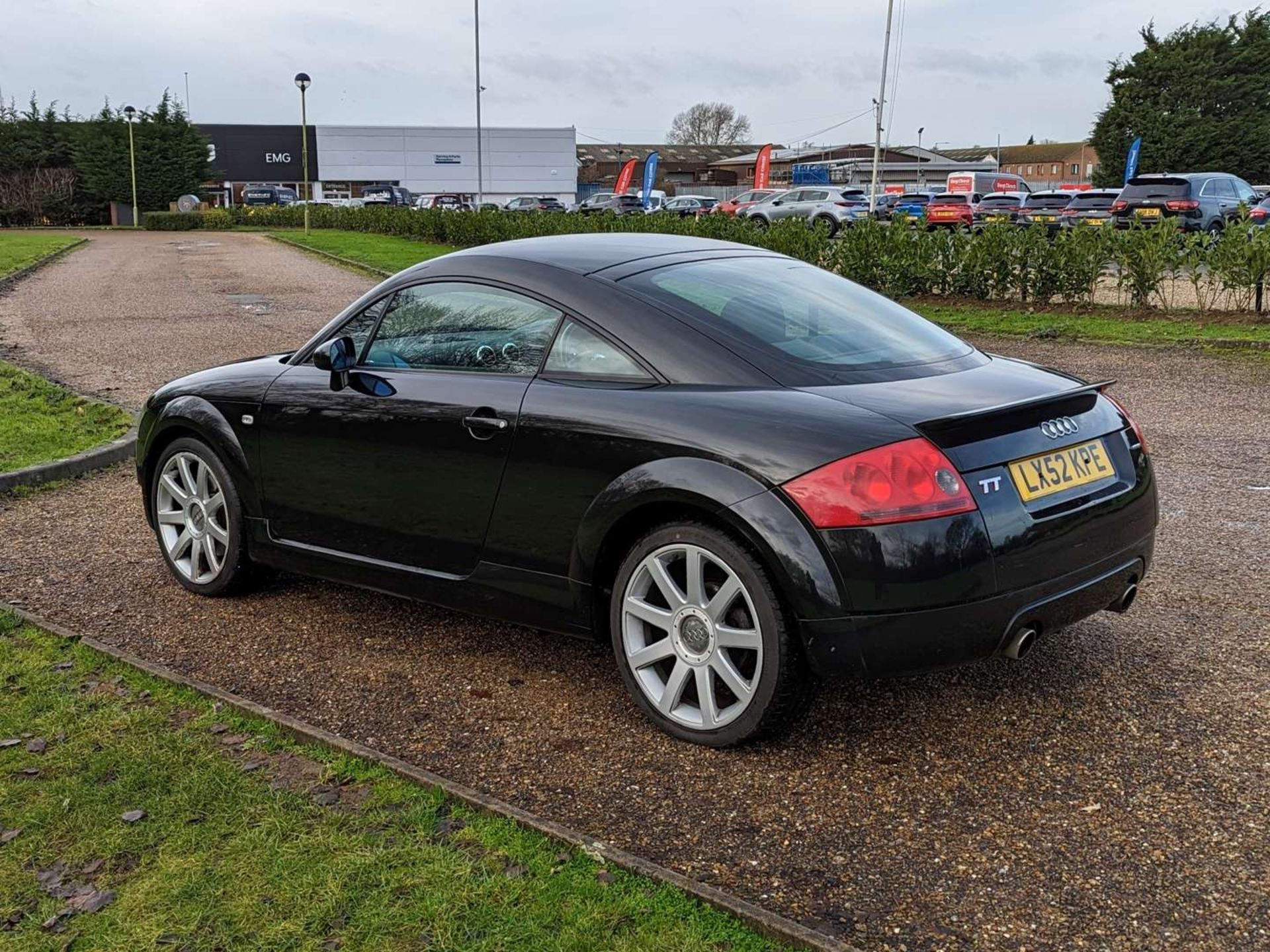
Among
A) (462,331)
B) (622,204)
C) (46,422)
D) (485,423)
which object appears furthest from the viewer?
(622,204)

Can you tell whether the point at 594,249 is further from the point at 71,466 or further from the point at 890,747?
the point at 71,466

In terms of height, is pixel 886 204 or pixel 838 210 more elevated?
pixel 886 204

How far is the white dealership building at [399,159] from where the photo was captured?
82.6m

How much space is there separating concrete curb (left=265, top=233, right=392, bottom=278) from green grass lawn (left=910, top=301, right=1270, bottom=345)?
9.20 metres

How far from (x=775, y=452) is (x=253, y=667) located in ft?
7.46

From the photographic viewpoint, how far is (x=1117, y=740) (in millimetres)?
3605

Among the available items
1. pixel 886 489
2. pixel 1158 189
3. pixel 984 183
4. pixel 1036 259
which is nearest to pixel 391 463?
pixel 886 489

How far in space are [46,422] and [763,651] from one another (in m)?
7.45

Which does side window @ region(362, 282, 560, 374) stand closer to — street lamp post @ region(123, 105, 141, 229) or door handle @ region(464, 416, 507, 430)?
door handle @ region(464, 416, 507, 430)

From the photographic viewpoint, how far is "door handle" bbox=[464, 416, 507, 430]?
3922mm

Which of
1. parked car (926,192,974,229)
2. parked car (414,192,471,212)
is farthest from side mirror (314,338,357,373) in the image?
parked car (414,192,471,212)

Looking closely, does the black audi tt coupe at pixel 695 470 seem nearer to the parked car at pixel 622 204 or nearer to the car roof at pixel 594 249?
the car roof at pixel 594 249

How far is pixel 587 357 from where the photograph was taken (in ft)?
12.7

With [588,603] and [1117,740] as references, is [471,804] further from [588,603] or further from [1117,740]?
[1117,740]
